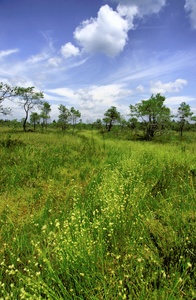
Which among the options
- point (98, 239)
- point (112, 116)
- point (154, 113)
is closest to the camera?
point (98, 239)

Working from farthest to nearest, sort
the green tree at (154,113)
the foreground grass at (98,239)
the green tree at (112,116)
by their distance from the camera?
the green tree at (112,116), the green tree at (154,113), the foreground grass at (98,239)

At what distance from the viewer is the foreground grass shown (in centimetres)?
210

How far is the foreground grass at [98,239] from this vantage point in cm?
210

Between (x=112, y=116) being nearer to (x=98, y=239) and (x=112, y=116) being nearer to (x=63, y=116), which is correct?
(x=63, y=116)

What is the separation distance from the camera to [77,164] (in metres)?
8.84

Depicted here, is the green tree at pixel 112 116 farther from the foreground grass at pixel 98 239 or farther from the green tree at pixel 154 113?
the foreground grass at pixel 98 239

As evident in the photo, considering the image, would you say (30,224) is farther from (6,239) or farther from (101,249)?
(101,249)

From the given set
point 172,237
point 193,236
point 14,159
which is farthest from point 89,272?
point 14,159

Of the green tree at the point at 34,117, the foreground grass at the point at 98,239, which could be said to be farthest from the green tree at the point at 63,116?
the foreground grass at the point at 98,239

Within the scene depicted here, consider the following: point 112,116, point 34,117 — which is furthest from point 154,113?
point 34,117

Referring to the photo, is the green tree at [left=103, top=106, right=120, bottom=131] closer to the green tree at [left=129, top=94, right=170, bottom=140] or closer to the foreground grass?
the green tree at [left=129, top=94, right=170, bottom=140]

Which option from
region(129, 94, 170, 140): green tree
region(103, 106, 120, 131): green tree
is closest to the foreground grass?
region(129, 94, 170, 140): green tree

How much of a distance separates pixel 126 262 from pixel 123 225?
810mm

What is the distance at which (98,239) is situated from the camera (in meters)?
2.64
